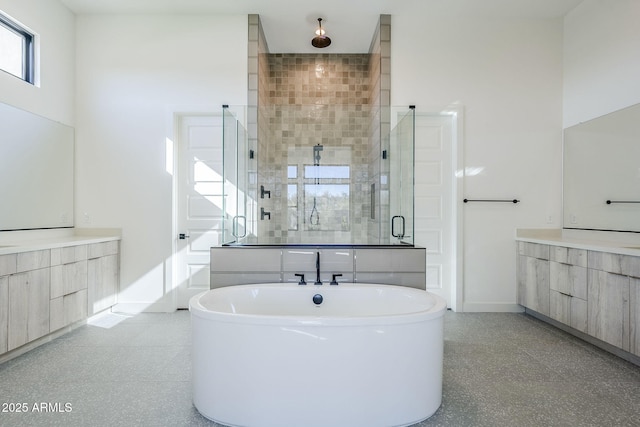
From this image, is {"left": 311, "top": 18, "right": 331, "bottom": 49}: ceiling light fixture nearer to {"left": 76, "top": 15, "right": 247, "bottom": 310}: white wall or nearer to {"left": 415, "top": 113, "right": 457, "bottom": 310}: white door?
{"left": 76, "top": 15, "right": 247, "bottom": 310}: white wall

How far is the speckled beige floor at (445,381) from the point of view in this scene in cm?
176

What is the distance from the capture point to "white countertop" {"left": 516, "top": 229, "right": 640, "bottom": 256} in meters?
2.56

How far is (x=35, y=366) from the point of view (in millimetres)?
2342

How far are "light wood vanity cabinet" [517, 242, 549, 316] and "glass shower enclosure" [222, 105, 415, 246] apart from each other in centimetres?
142

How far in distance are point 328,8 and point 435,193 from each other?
7.22ft

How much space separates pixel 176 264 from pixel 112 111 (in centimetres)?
173

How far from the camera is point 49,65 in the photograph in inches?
130

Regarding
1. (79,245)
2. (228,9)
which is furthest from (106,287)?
(228,9)

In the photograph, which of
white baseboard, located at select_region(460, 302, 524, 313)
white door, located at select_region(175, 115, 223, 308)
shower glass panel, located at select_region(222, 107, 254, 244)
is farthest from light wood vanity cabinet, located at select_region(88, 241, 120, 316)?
white baseboard, located at select_region(460, 302, 524, 313)

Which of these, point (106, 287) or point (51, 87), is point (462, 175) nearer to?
point (106, 287)

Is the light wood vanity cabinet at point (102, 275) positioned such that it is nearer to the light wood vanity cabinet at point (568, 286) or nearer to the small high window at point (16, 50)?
the small high window at point (16, 50)

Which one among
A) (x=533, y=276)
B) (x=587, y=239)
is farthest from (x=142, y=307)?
(x=587, y=239)

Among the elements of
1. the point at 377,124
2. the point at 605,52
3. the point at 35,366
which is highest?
the point at 605,52

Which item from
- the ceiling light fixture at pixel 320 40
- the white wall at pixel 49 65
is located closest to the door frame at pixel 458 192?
the ceiling light fixture at pixel 320 40
